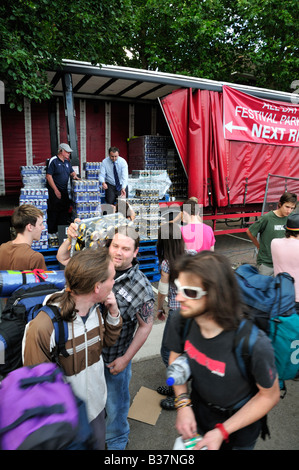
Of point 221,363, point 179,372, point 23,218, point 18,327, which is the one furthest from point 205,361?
point 23,218

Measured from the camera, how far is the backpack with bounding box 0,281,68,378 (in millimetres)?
1727

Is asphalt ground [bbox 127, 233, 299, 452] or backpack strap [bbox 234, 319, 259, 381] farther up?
backpack strap [bbox 234, 319, 259, 381]

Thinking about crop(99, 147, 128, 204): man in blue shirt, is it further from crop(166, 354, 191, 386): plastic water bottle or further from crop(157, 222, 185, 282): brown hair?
crop(166, 354, 191, 386): plastic water bottle

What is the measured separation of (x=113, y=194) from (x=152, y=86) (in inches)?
134

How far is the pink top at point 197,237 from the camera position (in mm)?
3792

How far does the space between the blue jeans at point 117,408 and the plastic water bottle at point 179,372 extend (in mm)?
790

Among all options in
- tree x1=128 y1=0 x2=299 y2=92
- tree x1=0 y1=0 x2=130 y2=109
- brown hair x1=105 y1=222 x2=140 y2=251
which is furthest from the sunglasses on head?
tree x1=128 y1=0 x2=299 y2=92

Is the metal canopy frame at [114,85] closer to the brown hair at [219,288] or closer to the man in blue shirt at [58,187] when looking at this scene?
the man in blue shirt at [58,187]

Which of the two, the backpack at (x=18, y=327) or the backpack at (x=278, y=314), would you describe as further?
the backpack at (x=278, y=314)

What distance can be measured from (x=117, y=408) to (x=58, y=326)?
1131 millimetres

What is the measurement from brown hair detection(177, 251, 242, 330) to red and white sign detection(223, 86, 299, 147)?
7.25 metres

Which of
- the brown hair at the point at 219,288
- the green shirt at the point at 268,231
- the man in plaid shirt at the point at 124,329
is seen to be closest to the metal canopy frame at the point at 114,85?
the green shirt at the point at 268,231

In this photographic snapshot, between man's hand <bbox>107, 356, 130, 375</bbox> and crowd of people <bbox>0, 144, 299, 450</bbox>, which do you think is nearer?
crowd of people <bbox>0, 144, 299, 450</bbox>

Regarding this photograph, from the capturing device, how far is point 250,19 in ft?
45.0
